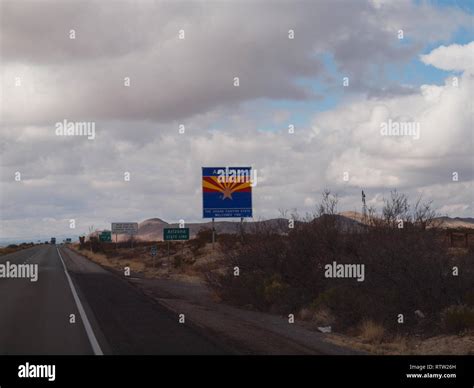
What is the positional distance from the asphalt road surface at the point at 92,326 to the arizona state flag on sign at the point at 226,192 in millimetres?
11376

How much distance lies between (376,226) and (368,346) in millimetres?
A: 6363

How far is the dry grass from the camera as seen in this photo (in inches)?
649

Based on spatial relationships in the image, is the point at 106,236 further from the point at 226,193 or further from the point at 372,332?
the point at 372,332

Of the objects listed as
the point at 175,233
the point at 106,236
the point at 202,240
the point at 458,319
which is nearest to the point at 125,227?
the point at 202,240

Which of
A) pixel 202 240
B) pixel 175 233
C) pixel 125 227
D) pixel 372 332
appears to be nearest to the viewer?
pixel 372 332

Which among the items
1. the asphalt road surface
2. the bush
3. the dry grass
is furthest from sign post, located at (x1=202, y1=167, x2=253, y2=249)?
the bush

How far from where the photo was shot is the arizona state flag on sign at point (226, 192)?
39.1m

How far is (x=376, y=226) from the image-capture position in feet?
69.9

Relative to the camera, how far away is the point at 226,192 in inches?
1560

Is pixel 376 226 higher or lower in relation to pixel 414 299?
higher

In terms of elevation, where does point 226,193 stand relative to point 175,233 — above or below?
above

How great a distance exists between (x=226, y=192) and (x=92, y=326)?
22.7 m
